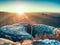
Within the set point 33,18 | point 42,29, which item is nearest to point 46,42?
point 42,29

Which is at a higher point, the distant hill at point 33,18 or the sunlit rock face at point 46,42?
the distant hill at point 33,18

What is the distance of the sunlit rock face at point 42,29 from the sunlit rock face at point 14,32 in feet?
0.32

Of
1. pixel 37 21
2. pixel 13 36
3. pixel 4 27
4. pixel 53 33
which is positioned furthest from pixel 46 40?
pixel 4 27

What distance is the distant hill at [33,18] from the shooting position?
2002 mm

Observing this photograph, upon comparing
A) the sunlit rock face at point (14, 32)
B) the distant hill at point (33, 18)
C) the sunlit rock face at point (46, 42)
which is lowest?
the sunlit rock face at point (46, 42)

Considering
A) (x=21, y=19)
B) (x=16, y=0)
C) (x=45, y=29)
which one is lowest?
(x=45, y=29)

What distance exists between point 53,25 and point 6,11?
620 mm

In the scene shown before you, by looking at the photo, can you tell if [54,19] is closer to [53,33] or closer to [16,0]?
[53,33]

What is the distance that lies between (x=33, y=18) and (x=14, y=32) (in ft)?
0.97

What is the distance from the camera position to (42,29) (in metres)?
1.98

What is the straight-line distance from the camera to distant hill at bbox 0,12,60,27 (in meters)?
2.00

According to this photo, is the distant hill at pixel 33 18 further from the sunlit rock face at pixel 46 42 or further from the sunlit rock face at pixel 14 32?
the sunlit rock face at pixel 46 42

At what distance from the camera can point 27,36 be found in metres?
1.95

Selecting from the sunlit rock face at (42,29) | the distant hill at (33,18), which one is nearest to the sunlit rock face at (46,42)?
the sunlit rock face at (42,29)
